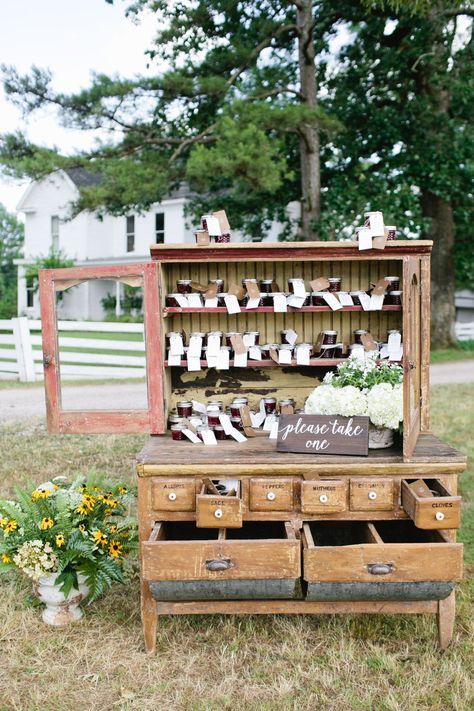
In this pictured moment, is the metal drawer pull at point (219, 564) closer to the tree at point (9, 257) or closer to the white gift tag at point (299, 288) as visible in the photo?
the white gift tag at point (299, 288)

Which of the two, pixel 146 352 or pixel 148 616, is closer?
pixel 148 616

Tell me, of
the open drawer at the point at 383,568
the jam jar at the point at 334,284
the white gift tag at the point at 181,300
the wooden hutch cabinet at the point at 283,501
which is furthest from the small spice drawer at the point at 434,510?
the white gift tag at the point at 181,300

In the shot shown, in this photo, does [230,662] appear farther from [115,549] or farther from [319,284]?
[319,284]

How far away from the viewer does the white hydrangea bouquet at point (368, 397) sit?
306cm

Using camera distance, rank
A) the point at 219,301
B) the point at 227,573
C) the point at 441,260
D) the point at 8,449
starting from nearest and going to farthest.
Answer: the point at 227,573 → the point at 219,301 → the point at 8,449 → the point at 441,260

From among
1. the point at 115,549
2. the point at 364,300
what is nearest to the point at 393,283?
the point at 364,300

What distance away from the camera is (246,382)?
4020mm

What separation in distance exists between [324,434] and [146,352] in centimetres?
100

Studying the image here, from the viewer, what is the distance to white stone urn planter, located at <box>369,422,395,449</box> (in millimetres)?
3217

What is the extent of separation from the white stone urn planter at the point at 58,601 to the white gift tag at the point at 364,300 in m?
1.97

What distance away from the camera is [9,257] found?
39.9 metres

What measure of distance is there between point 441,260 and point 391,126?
3.05 metres

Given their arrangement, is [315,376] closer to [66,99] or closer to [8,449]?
[8,449]

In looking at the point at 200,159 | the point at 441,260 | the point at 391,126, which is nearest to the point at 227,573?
the point at 200,159
